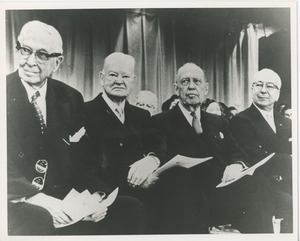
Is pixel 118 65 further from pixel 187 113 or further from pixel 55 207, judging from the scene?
pixel 55 207

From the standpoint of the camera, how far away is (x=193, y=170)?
4.55ft

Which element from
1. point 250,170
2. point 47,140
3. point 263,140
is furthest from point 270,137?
point 47,140

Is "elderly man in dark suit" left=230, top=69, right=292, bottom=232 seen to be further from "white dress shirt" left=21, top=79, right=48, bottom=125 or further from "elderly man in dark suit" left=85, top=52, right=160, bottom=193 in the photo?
"white dress shirt" left=21, top=79, right=48, bottom=125

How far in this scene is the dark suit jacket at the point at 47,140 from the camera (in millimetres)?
1371

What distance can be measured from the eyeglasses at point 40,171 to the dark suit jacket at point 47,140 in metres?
0.01

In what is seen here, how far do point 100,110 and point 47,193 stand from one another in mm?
339

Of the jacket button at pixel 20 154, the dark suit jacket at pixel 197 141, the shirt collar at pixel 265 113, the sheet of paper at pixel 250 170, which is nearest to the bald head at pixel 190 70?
the dark suit jacket at pixel 197 141

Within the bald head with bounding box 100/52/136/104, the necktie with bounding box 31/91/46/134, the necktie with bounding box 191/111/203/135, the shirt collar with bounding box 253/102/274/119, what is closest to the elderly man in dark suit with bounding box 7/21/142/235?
the necktie with bounding box 31/91/46/134

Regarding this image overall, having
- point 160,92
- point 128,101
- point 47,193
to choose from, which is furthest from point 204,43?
point 47,193

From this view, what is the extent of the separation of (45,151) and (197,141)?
53 centimetres

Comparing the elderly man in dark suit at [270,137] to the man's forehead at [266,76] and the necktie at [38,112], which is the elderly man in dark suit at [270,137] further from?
the necktie at [38,112]

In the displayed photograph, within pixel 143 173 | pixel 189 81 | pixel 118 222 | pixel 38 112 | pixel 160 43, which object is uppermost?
pixel 160 43

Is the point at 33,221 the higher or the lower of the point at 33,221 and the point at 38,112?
the lower
